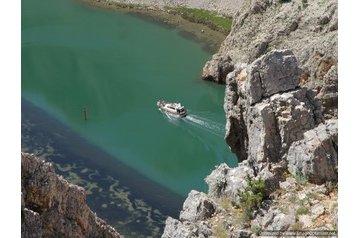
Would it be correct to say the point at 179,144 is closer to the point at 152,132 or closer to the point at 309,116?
the point at 152,132

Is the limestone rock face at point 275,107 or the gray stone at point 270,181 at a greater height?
the limestone rock face at point 275,107

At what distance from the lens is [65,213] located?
2862cm

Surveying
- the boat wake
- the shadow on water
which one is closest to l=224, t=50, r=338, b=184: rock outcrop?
the shadow on water

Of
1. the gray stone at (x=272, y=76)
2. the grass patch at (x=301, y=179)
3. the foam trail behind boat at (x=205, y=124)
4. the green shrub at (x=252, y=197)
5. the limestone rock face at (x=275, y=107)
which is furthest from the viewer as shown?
the foam trail behind boat at (x=205, y=124)

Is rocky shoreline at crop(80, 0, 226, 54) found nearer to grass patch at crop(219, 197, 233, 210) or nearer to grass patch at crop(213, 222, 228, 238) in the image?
grass patch at crop(219, 197, 233, 210)

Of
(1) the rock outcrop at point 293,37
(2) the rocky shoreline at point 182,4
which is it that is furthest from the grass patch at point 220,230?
(2) the rocky shoreline at point 182,4

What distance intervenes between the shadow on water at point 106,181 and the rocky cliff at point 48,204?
22.9 m

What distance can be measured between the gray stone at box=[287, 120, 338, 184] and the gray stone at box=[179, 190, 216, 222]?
423 centimetres

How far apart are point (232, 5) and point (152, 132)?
188 ft

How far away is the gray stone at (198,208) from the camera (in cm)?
2609

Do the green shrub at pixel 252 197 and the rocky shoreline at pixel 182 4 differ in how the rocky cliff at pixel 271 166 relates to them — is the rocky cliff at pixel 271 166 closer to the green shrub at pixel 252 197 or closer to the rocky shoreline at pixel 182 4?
the green shrub at pixel 252 197

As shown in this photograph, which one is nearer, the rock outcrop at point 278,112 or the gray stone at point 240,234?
the gray stone at point 240,234

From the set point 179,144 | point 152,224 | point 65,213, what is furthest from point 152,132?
point 65,213

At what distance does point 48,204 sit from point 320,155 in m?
12.6
